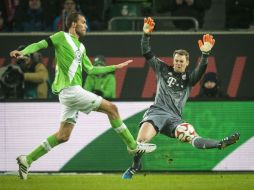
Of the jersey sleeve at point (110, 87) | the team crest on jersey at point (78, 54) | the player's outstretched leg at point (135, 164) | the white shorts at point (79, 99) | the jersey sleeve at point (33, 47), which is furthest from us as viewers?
the jersey sleeve at point (110, 87)

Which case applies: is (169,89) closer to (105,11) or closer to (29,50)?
(29,50)

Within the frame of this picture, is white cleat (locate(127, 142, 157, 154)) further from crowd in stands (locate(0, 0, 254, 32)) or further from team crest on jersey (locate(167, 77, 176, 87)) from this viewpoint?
crowd in stands (locate(0, 0, 254, 32))

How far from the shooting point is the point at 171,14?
17.1 meters

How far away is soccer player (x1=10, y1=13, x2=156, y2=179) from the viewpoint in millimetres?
11758

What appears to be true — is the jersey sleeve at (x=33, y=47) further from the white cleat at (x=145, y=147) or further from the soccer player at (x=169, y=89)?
the white cleat at (x=145, y=147)

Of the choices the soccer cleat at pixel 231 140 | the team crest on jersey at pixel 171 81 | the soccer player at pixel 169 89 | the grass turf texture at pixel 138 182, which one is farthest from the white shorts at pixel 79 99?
the soccer cleat at pixel 231 140

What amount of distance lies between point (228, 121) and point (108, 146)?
2135 millimetres

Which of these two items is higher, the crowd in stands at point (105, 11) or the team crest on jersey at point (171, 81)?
the team crest on jersey at point (171, 81)

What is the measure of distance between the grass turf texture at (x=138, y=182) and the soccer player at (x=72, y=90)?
549 millimetres

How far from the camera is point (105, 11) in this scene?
1752cm

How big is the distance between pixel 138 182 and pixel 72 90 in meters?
1.88

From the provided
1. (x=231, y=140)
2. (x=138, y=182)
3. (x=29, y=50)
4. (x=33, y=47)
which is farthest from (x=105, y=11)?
(x=231, y=140)

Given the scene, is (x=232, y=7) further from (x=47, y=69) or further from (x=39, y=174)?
(x=39, y=174)

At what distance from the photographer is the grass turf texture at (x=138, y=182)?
1211 cm
